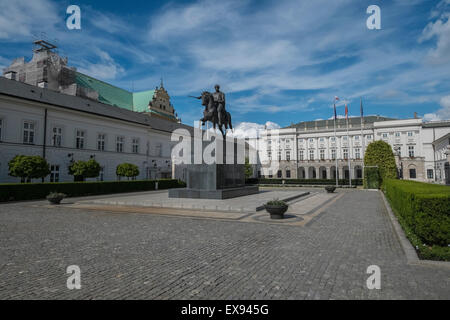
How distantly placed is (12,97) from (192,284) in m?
29.7

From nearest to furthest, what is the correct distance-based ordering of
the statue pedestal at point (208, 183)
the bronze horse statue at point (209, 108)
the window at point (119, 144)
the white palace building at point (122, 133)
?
the statue pedestal at point (208, 183) < the bronze horse statue at point (209, 108) < the white palace building at point (122, 133) < the window at point (119, 144)

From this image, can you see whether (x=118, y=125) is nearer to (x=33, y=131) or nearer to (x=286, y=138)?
(x=33, y=131)

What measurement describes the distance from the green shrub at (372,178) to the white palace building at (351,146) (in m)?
20.8

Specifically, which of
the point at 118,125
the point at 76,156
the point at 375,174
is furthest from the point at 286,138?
the point at 76,156

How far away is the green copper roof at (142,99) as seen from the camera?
217ft

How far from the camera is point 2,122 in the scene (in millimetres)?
24938

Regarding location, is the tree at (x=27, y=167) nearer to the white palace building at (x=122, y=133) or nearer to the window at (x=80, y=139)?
the white palace building at (x=122, y=133)

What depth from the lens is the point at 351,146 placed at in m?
74.1

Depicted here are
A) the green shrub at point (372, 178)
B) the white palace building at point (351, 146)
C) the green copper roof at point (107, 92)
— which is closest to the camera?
the green shrub at point (372, 178)

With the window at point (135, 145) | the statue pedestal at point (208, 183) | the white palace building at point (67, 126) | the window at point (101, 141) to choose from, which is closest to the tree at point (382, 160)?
the statue pedestal at point (208, 183)

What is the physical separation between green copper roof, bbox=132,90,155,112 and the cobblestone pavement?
5945cm

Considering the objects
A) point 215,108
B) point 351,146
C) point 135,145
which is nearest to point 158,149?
point 135,145

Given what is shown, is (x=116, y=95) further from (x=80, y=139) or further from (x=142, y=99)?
(x=80, y=139)
